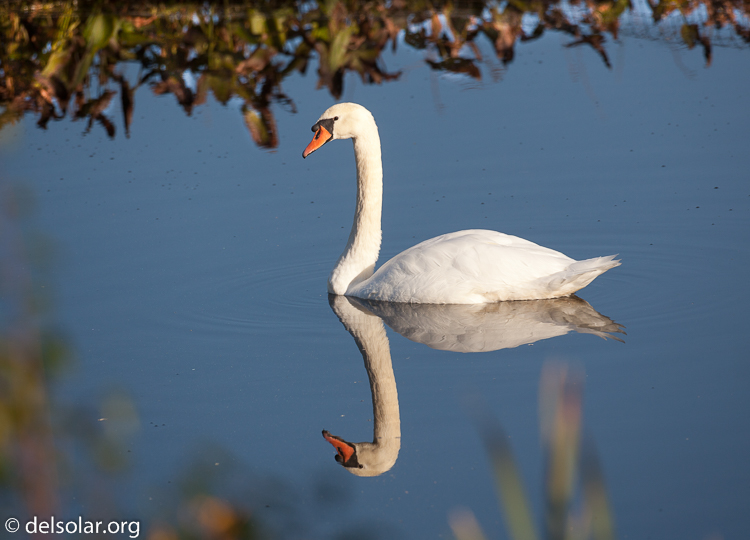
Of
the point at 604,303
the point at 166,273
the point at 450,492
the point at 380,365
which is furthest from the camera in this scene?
the point at 166,273

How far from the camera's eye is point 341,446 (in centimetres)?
393

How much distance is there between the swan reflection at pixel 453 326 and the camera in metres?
4.75

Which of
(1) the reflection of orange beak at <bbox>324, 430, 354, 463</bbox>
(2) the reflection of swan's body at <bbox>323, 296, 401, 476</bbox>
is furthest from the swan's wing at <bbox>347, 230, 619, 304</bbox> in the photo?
(1) the reflection of orange beak at <bbox>324, 430, 354, 463</bbox>

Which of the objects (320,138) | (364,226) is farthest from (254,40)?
(364,226)

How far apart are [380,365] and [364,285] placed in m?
1.18

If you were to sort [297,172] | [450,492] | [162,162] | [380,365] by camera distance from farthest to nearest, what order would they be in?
[162,162], [297,172], [380,365], [450,492]

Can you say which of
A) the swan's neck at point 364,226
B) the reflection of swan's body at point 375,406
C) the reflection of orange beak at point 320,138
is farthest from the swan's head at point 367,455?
the reflection of orange beak at point 320,138

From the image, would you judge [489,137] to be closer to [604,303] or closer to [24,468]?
[604,303]

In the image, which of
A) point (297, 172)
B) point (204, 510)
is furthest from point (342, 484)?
point (297, 172)

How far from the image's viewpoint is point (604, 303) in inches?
215

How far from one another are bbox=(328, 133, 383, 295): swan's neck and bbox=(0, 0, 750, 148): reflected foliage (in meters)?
3.81

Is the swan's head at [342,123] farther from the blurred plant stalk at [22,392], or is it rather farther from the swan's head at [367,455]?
the blurred plant stalk at [22,392]

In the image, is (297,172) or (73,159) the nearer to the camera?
(297,172)

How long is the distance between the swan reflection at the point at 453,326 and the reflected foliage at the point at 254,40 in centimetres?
465
